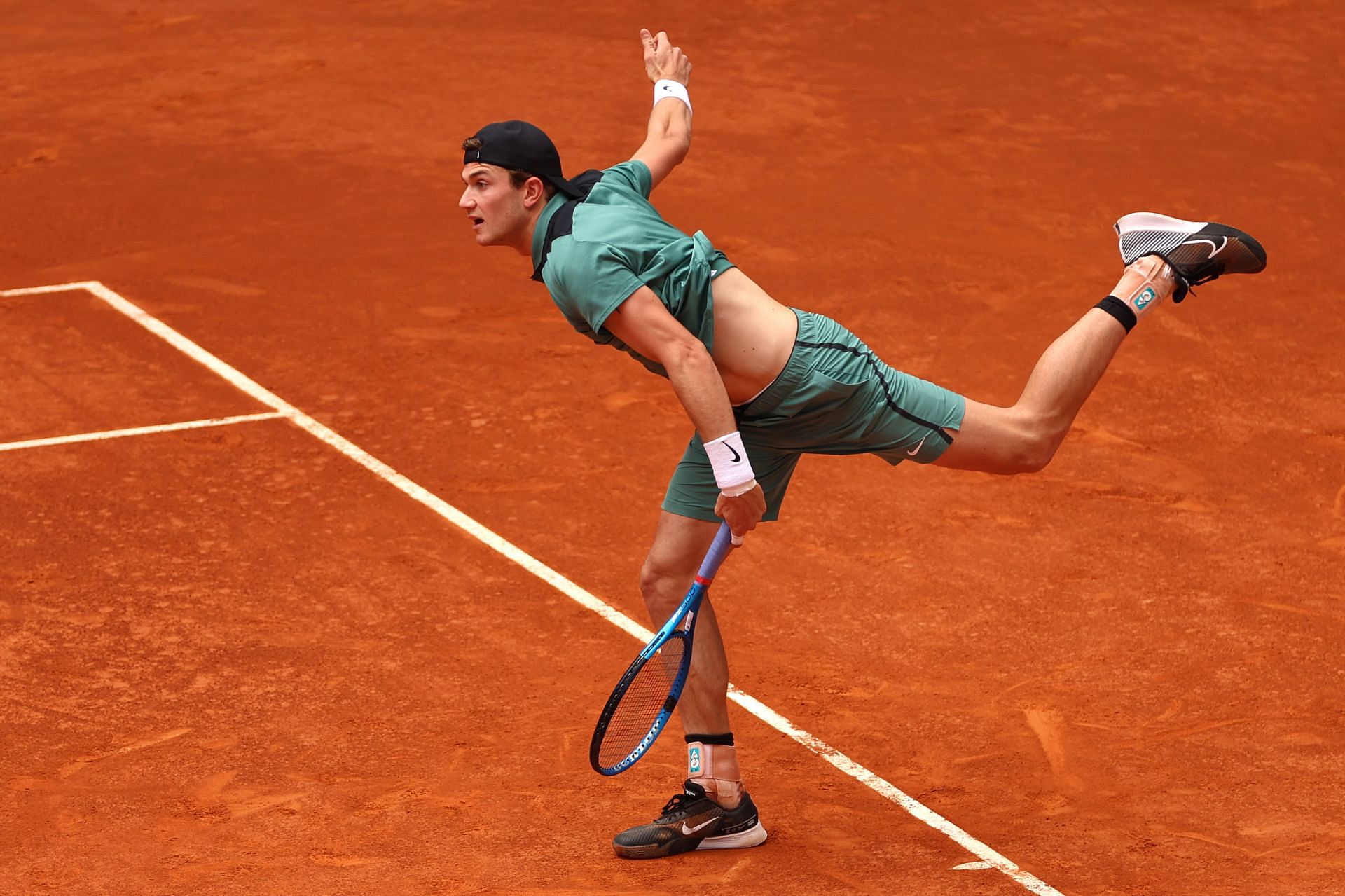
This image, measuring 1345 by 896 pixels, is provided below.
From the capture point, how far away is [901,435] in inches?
209

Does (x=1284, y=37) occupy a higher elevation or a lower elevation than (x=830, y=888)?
higher

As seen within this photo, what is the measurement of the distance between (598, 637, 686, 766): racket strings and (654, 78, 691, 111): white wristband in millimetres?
1983

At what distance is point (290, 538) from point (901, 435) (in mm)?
3509

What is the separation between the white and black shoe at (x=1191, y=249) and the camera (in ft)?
19.1

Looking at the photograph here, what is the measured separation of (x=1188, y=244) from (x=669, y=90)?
1.88 metres

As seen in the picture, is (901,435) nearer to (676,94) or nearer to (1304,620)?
(676,94)

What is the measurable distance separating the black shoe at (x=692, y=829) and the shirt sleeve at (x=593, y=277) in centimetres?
162

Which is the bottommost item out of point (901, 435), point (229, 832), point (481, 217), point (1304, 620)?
point (229, 832)

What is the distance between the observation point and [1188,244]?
A: 582 cm

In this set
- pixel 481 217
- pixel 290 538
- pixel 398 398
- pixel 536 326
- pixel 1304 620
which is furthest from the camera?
pixel 536 326

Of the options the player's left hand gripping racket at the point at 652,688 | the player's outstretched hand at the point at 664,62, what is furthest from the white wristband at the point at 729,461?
the player's outstretched hand at the point at 664,62

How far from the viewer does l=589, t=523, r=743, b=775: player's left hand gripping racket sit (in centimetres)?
504

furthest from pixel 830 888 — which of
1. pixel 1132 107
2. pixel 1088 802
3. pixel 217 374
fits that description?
pixel 1132 107

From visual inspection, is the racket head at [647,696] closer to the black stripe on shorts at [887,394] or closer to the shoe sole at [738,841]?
the shoe sole at [738,841]
